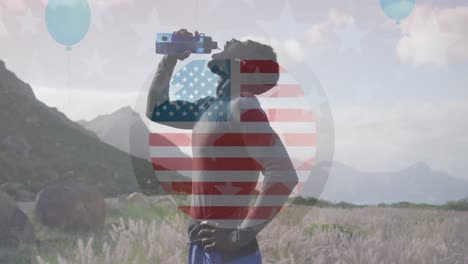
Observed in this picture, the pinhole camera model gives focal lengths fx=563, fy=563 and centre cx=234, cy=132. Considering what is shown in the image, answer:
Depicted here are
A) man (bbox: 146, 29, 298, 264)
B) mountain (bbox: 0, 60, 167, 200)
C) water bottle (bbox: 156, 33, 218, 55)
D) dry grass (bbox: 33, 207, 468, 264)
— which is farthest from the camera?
mountain (bbox: 0, 60, 167, 200)

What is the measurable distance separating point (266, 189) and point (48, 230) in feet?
32.4

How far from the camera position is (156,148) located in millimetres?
3535

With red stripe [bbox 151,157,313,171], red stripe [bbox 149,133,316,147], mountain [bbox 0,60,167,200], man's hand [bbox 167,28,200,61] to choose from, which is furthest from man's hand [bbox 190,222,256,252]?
mountain [bbox 0,60,167,200]

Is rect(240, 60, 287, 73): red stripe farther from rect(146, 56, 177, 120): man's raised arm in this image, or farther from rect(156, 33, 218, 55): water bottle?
rect(146, 56, 177, 120): man's raised arm

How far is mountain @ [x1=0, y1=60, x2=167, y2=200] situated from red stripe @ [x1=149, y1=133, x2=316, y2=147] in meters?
21.2

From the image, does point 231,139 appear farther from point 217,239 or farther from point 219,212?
point 217,239

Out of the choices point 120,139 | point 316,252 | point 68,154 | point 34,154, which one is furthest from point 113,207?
point 120,139

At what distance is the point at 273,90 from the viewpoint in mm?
3316

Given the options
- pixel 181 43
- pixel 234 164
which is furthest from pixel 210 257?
pixel 181 43

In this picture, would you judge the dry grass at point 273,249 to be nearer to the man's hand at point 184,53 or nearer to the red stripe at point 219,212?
the red stripe at point 219,212

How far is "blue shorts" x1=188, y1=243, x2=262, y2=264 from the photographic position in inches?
125

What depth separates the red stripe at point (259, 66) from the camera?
10.4ft

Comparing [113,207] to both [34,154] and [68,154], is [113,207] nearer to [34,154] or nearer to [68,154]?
[34,154]
